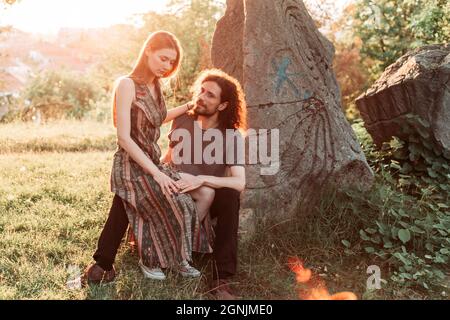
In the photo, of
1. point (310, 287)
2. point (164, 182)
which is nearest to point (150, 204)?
point (164, 182)

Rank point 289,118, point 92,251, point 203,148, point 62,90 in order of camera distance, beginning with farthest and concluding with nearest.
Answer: point 62,90 < point 289,118 < point 92,251 < point 203,148

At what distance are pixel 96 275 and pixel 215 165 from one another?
1.12 metres

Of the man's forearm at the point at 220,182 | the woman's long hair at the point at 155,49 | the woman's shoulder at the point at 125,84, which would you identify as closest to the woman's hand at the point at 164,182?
the man's forearm at the point at 220,182

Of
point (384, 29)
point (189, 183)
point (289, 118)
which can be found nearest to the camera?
point (189, 183)

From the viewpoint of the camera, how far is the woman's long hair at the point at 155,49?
365 cm

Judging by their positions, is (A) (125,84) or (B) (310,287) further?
(B) (310,287)

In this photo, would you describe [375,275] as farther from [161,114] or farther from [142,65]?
[142,65]

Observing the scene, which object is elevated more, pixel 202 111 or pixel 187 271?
pixel 202 111

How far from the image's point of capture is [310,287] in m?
3.97

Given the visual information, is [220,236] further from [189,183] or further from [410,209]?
[410,209]

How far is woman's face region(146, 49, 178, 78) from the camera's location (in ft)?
12.0

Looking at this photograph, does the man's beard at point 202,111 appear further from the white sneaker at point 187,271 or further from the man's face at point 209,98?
the white sneaker at point 187,271

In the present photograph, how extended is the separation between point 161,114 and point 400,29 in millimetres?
12187
